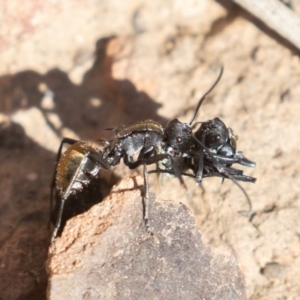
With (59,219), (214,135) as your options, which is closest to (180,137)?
(214,135)

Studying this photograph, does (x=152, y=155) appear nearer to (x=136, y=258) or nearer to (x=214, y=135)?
(x=214, y=135)

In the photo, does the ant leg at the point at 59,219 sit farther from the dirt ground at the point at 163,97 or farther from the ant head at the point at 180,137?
the ant head at the point at 180,137

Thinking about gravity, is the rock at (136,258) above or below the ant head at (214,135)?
below

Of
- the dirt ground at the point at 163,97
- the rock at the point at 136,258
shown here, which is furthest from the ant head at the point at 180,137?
the rock at the point at 136,258

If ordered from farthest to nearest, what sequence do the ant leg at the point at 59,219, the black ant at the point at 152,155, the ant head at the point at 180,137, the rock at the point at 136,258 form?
the ant head at the point at 180,137 < the black ant at the point at 152,155 < the ant leg at the point at 59,219 < the rock at the point at 136,258

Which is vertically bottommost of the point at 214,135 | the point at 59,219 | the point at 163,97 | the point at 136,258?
the point at 136,258
